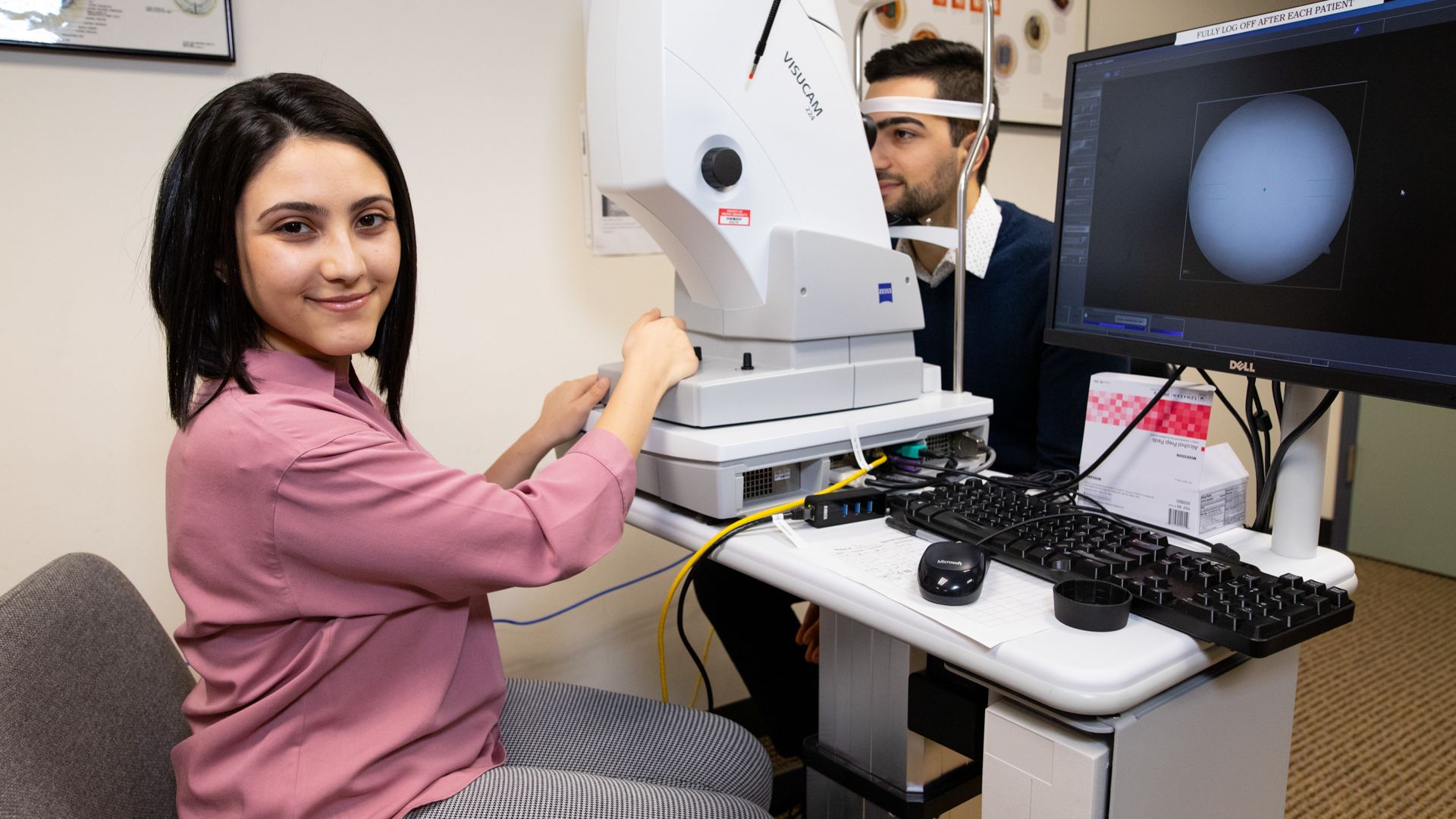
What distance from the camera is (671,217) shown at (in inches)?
41.6

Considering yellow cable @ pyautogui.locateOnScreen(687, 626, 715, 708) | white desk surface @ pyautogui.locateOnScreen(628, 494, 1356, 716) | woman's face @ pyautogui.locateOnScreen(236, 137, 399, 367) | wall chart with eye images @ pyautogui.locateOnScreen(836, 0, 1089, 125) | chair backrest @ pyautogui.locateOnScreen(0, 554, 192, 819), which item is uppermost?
wall chart with eye images @ pyautogui.locateOnScreen(836, 0, 1089, 125)

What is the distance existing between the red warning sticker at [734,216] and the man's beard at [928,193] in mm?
625

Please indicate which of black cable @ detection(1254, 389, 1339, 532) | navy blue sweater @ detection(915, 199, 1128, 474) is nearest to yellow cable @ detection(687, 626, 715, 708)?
navy blue sweater @ detection(915, 199, 1128, 474)

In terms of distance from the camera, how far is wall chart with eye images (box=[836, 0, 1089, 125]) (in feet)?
6.85

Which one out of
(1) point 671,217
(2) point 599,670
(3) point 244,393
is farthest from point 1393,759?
(3) point 244,393

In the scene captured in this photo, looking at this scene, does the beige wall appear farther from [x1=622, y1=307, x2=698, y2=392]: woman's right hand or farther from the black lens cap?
the black lens cap

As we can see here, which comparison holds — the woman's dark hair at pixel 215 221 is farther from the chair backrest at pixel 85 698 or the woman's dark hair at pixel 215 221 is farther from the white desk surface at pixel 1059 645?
the white desk surface at pixel 1059 645

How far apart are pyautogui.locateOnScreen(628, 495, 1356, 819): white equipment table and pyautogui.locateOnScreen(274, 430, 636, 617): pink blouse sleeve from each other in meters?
0.19

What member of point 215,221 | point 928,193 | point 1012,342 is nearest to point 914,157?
point 928,193

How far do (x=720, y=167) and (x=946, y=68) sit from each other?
0.81 m

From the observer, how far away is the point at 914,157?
1593 millimetres

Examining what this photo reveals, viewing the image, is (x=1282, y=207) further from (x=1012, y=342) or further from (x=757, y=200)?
(x=1012, y=342)

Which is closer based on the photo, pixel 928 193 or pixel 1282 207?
pixel 1282 207

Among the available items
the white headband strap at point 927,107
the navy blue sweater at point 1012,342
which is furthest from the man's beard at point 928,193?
the white headband strap at point 927,107
